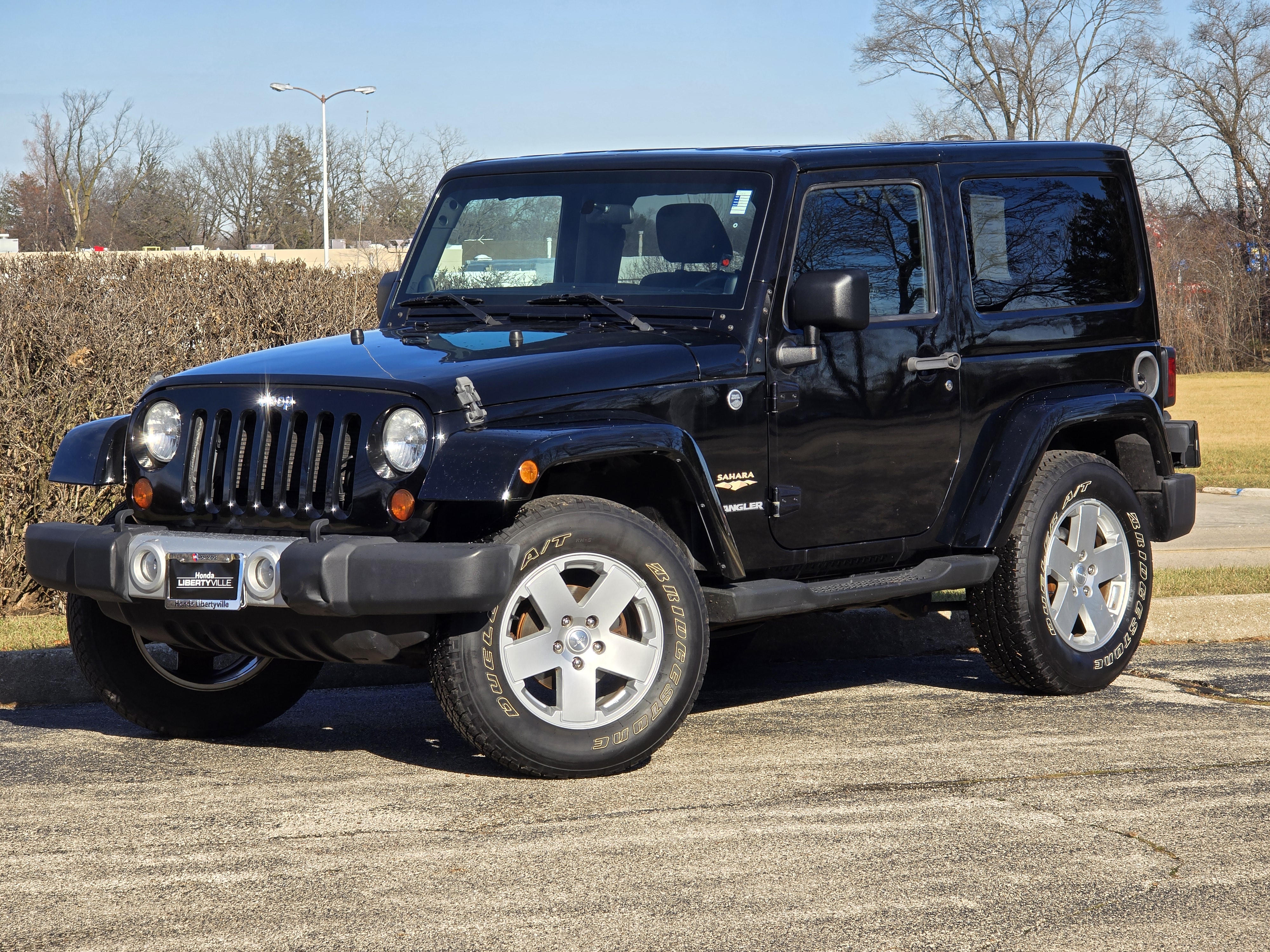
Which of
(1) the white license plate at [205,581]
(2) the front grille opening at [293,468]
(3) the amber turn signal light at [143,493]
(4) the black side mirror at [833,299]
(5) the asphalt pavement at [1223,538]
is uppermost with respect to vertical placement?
(4) the black side mirror at [833,299]

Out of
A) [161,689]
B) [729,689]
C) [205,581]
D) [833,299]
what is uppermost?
[833,299]

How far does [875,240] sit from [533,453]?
6.81 ft

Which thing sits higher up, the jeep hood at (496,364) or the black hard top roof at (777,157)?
the black hard top roof at (777,157)

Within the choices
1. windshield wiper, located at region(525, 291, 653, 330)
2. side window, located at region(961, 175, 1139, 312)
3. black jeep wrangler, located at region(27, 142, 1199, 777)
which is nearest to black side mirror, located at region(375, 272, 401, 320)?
black jeep wrangler, located at region(27, 142, 1199, 777)

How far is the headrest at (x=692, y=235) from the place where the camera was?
5730 mm

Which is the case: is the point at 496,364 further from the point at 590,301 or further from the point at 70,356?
the point at 70,356

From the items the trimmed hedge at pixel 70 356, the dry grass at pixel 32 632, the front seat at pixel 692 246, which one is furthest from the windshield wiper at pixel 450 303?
the trimmed hedge at pixel 70 356

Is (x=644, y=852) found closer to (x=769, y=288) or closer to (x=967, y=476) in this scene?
(x=769, y=288)

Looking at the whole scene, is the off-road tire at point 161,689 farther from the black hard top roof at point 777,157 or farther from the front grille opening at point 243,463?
the black hard top roof at point 777,157

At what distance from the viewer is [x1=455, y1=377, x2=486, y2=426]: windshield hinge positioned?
4.76 m

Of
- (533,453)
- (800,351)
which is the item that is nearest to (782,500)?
(800,351)

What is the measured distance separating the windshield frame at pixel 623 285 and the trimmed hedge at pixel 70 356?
7.26ft

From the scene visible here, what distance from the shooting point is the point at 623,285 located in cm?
581

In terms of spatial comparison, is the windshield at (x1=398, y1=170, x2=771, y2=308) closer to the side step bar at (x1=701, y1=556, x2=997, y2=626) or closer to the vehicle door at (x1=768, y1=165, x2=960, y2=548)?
the vehicle door at (x1=768, y1=165, x2=960, y2=548)
